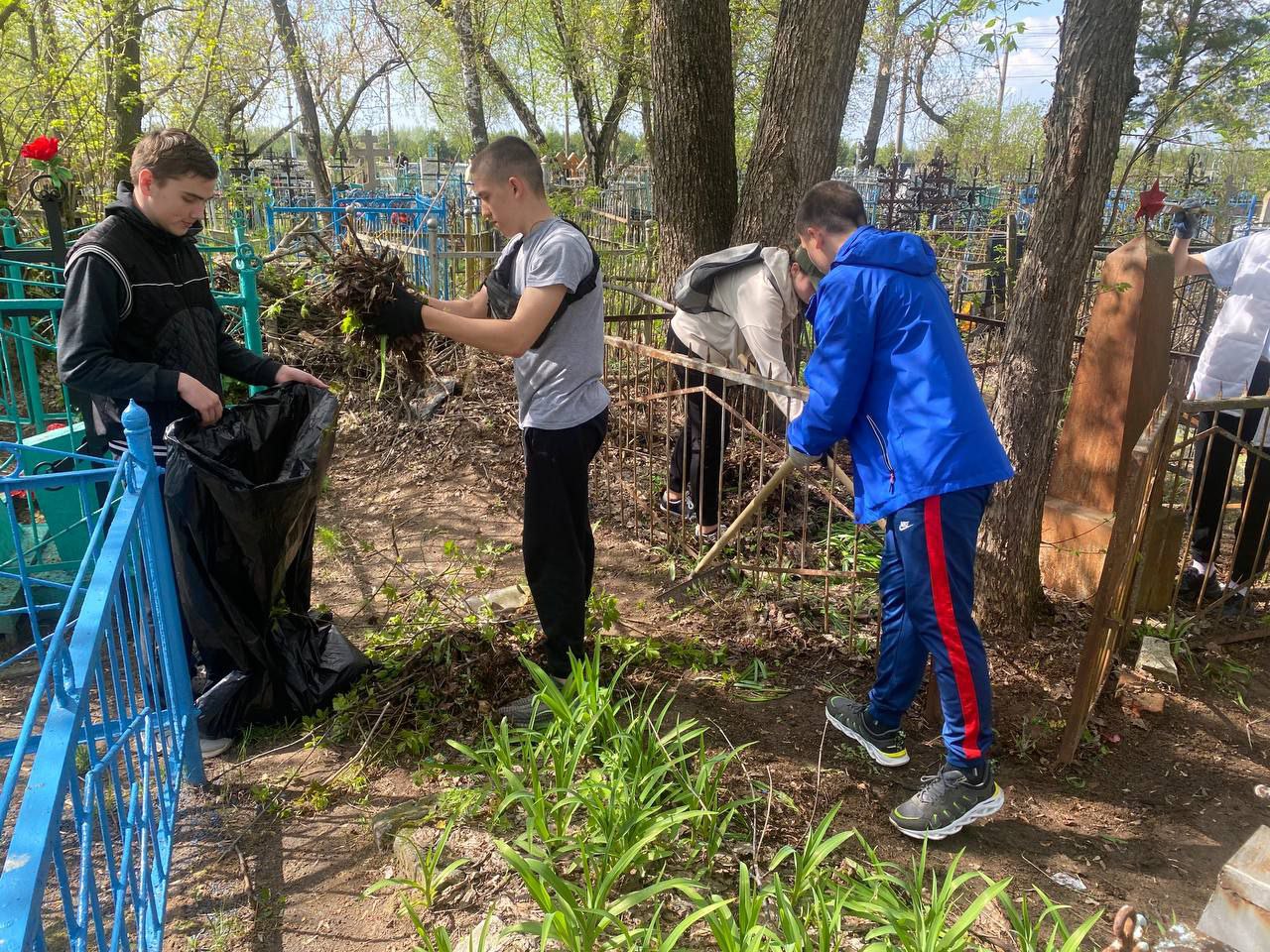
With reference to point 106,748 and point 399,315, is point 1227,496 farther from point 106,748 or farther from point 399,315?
point 106,748

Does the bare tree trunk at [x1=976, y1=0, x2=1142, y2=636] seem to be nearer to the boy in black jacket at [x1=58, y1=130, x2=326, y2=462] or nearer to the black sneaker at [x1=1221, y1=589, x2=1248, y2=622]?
the black sneaker at [x1=1221, y1=589, x2=1248, y2=622]

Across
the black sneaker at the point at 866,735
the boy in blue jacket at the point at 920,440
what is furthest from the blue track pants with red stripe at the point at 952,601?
the black sneaker at the point at 866,735

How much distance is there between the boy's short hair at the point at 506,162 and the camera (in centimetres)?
262

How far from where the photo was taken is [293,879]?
2.37m

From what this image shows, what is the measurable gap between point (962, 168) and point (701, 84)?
32.7 meters

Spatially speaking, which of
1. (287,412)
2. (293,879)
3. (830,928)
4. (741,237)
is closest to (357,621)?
(287,412)

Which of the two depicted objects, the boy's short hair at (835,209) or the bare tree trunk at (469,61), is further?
the bare tree trunk at (469,61)

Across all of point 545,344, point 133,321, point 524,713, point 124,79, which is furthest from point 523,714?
point 124,79

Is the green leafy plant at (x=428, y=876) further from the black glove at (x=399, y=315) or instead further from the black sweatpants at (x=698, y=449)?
the black sweatpants at (x=698, y=449)

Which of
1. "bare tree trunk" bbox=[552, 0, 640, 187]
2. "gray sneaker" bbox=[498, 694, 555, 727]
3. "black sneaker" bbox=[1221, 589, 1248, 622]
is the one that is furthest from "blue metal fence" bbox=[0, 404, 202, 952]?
"bare tree trunk" bbox=[552, 0, 640, 187]

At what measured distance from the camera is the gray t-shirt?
8.82ft

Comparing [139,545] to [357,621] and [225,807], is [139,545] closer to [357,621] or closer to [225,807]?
[225,807]

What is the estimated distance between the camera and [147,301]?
272 centimetres

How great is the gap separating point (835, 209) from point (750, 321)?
4.31ft
